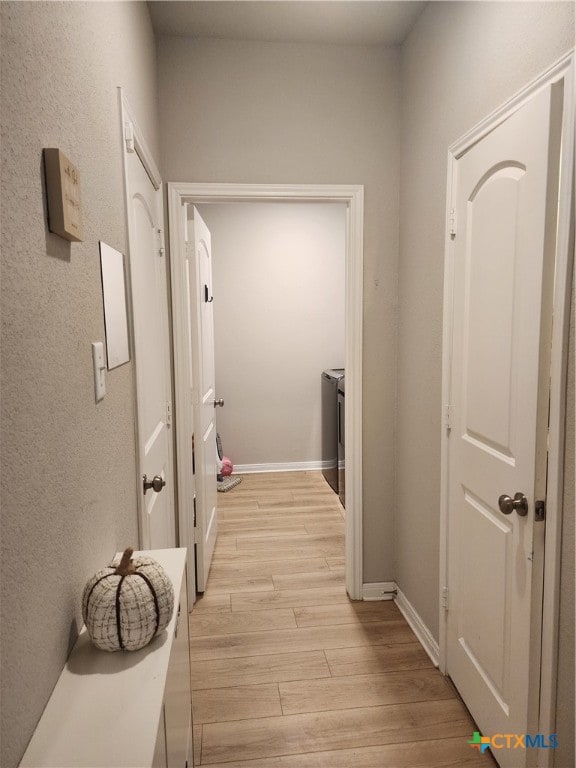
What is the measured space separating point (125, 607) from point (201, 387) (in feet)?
5.89

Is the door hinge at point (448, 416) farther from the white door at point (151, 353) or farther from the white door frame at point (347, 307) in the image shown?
the white door at point (151, 353)

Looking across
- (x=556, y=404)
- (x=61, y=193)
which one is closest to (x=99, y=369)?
(x=61, y=193)

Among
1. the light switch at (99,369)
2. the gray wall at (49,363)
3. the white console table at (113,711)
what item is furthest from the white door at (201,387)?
the white console table at (113,711)

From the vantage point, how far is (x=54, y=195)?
0.83 m

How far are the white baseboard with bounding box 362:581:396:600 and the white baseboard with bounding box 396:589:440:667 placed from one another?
44 millimetres

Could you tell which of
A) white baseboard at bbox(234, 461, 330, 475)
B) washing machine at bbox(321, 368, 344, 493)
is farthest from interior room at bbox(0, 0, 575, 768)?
white baseboard at bbox(234, 461, 330, 475)

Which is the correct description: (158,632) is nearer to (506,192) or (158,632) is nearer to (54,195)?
(54,195)

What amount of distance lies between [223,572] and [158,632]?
78.3 inches

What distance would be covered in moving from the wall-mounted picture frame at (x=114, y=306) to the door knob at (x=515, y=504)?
3.80 feet

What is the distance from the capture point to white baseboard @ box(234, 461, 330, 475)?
15.3 ft

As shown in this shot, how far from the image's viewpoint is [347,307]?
249cm

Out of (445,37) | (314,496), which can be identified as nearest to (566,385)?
(445,37)

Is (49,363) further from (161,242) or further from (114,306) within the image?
(161,242)

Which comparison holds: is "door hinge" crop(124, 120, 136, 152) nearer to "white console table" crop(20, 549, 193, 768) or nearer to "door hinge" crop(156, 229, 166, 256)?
"door hinge" crop(156, 229, 166, 256)
